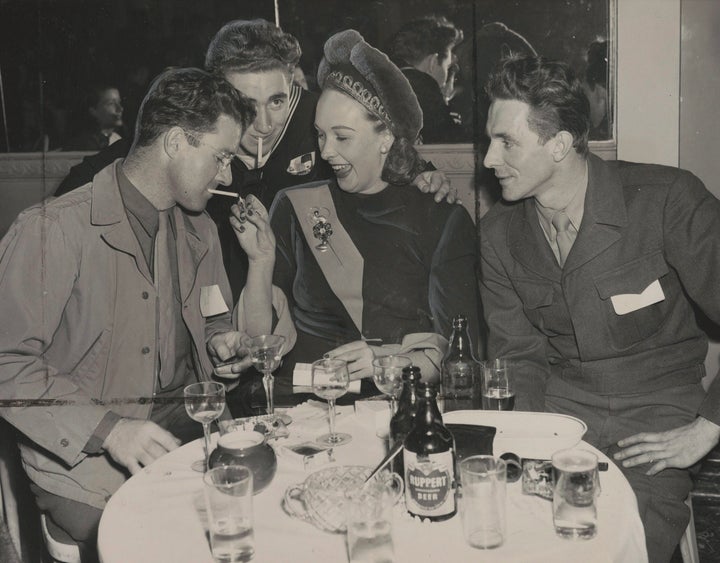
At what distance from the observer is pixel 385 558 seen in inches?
50.6

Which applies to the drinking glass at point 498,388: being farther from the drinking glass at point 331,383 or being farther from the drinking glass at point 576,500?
the drinking glass at point 576,500

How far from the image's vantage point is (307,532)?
1412 millimetres

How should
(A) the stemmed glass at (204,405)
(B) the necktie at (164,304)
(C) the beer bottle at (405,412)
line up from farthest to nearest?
(B) the necktie at (164,304), (A) the stemmed glass at (204,405), (C) the beer bottle at (405,412)

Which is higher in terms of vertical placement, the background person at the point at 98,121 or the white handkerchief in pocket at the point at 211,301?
the background person at the point at 98,121

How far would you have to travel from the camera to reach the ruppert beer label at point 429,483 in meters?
1.36

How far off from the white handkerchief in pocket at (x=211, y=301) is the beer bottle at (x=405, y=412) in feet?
4.27

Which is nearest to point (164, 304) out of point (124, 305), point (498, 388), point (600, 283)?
point (124, 305)

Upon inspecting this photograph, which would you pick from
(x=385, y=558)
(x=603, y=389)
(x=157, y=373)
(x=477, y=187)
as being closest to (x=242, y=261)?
(x=157, y=373)

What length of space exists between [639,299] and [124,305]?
1.77 meters

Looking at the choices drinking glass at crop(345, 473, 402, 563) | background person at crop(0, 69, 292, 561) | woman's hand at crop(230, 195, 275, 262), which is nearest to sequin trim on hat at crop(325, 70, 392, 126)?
background person at crop(0, 69, 292, 561)

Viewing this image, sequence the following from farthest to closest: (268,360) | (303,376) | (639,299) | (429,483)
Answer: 1. (303,376)
2. (639,299)
3. (268,360)
4. (429,483)

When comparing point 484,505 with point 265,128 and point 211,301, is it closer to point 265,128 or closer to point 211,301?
point 211,301

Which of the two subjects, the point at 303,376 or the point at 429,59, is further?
the point at 303,376

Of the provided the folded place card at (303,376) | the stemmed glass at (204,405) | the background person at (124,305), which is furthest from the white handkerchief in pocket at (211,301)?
the stemmed glass at (204,405)
